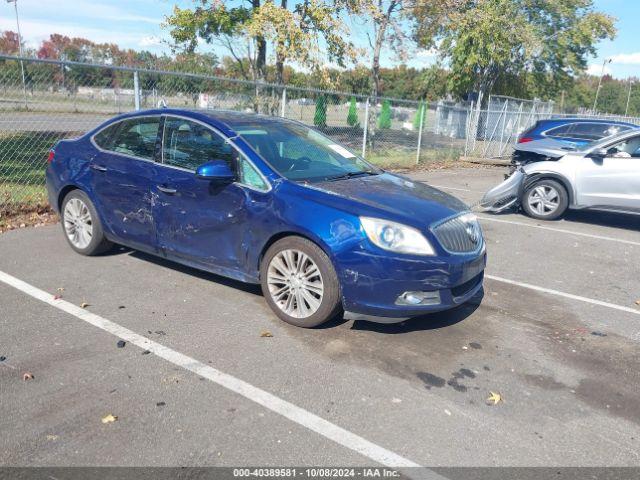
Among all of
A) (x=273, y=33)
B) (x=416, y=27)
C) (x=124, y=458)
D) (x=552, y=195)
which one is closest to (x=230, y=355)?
(x=124, y=458)

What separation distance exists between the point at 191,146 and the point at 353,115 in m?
12.4

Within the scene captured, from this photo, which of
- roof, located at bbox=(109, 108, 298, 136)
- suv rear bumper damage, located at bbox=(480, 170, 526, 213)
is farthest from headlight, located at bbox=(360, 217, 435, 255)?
suv rear bumper damage, located at bbox=(480, 170, 526, 213)

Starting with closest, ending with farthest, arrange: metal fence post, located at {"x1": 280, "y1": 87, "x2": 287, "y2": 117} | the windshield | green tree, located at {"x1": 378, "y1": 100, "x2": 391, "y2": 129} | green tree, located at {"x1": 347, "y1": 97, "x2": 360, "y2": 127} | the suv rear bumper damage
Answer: the windshield → the suv rear bumper damage → metal fence post, located at {"x1": 280, "y1": 87, "x2": 287, "y2": 117} → green tree, located at {"x1": 347, "y1": 97, "x2": 360, "y2": 127} → green tree, located at {"x1": 378, "y1": 100, "x2": 391, "y2": 129}

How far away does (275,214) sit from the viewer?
4242mm

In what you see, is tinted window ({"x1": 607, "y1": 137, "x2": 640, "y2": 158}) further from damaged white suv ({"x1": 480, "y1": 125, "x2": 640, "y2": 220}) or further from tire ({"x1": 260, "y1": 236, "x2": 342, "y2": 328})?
tire ({"x1": 260, "y1": 236, "x2": 342, "y2": 328})

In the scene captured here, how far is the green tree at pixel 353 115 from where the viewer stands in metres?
15.8

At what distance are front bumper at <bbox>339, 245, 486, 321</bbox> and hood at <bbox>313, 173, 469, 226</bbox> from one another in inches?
12.9

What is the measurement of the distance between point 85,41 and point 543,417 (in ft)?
151

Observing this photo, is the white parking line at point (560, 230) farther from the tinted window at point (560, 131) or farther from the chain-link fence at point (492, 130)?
the chain-link fence at point (492, 130)

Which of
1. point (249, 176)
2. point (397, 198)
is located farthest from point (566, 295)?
point (249, 176)

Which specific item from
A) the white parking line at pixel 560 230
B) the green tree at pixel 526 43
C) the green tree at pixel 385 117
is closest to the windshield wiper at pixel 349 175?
the white parking line at pixel 560 230

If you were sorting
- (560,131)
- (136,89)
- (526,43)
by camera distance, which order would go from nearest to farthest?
(136,89) → (560,131) → (526,43)

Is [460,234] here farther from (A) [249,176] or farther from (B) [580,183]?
(B) [580,183]

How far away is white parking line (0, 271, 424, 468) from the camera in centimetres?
283
